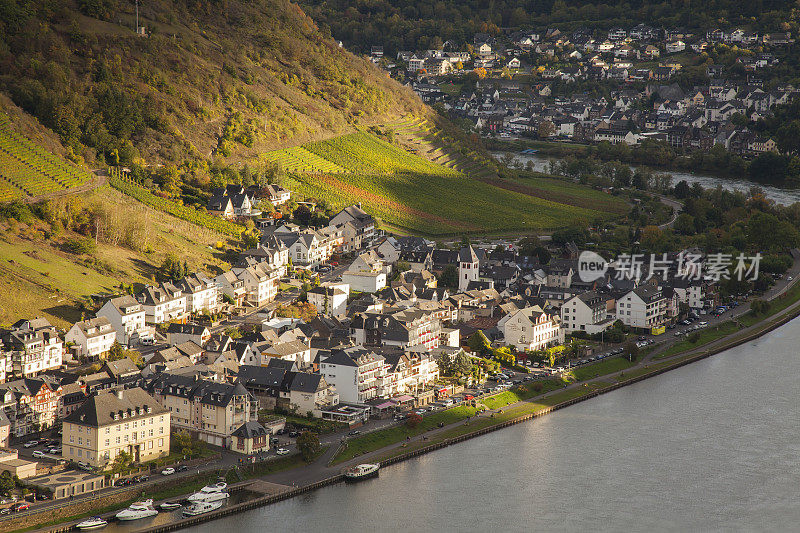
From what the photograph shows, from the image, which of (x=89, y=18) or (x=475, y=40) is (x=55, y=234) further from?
(x=475, y=40)

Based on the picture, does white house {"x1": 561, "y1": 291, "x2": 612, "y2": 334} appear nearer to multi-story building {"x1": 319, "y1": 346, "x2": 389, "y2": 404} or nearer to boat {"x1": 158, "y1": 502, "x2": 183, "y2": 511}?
multi-story building {"x1": 319, "y1": 346, "x2": 389, "y2": 404}

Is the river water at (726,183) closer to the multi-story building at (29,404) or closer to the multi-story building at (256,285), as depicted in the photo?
the multi-story building at (256,285)

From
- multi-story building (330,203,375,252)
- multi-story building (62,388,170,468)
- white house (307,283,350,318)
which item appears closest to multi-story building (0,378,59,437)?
multi-story building (62,388,170,468)

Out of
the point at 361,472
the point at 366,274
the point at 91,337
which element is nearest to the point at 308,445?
the point at 361,472

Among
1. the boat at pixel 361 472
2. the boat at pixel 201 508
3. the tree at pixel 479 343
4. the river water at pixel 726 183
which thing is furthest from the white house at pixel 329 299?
the river water at pixel 726 183

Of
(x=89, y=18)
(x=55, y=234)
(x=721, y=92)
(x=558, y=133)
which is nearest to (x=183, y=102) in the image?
(x=89, y=18)

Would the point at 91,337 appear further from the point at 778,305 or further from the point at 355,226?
the point at 778,305
